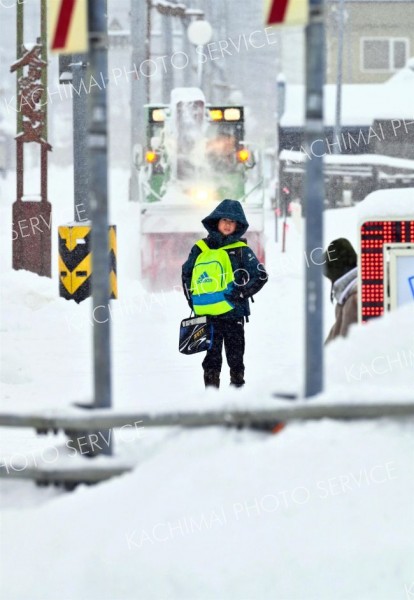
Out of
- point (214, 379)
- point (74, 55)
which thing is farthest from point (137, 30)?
point (214, 379)

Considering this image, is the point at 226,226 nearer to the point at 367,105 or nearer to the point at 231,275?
the point at 231,275

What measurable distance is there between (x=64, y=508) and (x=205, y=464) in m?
0.59

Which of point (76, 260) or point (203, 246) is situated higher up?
point (203, 246)

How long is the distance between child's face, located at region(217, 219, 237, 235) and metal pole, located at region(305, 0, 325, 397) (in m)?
3.28

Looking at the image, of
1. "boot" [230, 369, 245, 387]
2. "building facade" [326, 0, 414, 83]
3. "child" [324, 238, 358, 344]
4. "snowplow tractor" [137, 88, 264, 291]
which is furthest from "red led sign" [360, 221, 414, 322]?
"building facade" [326, 0, 414, 83]

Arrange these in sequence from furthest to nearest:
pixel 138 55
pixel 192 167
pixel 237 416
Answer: pixel 138 55
pixel 192 167
pixel 237 416

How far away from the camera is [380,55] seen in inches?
2192

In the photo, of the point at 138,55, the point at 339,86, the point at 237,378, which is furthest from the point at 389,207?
the point at 339,86

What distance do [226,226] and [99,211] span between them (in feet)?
10.8

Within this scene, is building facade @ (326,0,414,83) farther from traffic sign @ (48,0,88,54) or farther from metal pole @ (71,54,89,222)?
traffic sign @ (48,0,88,54)

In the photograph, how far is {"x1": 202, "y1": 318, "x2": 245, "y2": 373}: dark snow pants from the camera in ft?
28.3

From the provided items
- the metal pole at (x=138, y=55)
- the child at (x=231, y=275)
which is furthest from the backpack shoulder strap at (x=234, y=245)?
the metal pole at (x=138, y=55)

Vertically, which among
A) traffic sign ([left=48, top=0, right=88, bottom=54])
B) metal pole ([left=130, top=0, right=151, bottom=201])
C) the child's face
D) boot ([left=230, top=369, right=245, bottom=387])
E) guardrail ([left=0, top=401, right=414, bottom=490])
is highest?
metal pole ([left=130, top=0, right=151, bottom=201])

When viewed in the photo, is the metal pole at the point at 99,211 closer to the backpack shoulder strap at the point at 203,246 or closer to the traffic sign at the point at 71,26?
the traffic sign at the point at 71,26
